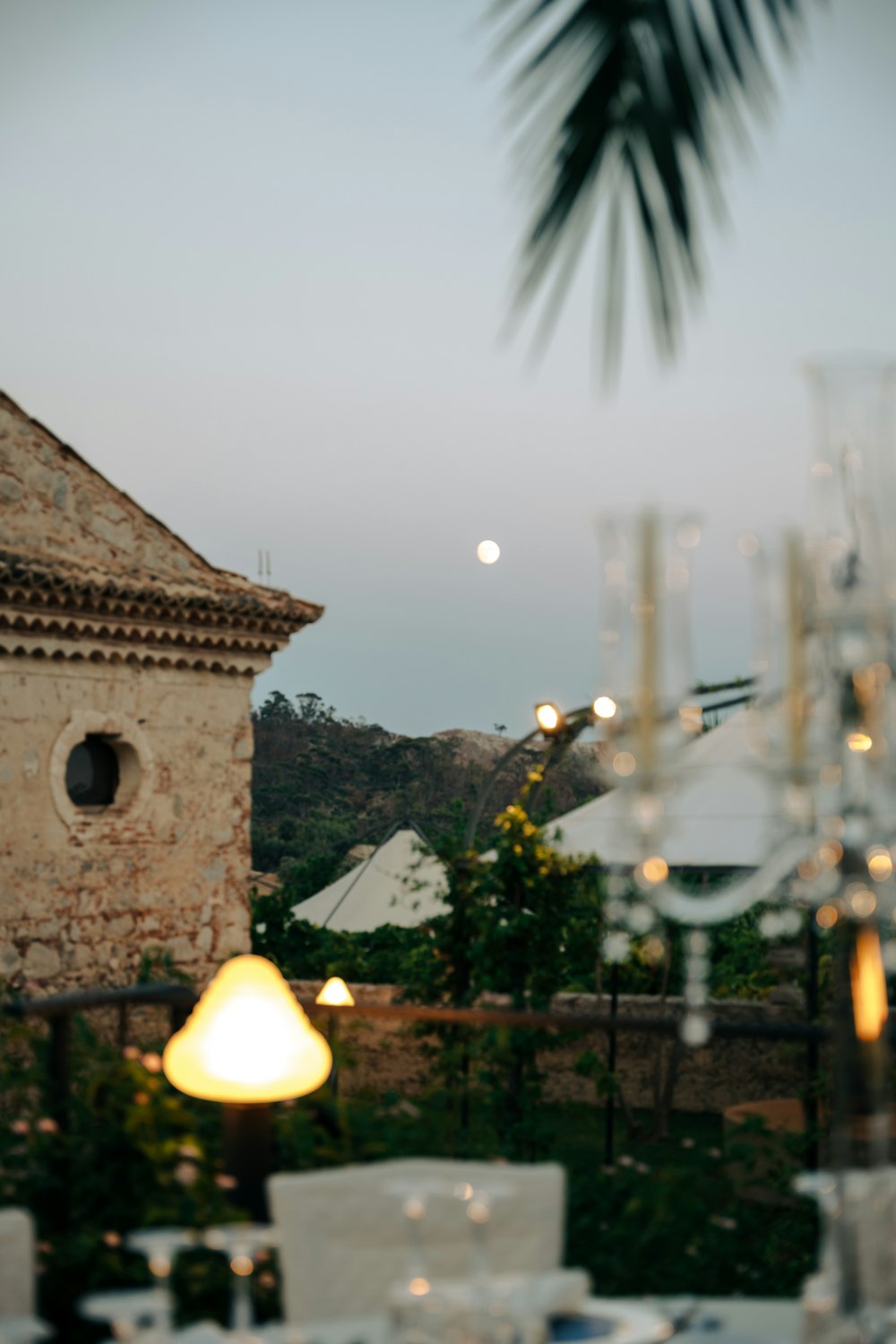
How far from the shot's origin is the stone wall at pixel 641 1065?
37.3 ft

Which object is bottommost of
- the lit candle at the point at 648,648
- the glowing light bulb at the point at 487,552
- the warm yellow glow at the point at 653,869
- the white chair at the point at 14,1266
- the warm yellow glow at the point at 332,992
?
the white chair at the point at 14,1266

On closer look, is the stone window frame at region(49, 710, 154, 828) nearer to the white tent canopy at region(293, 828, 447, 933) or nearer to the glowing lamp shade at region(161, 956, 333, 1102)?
the white tent canopy at region(293, 828, 447, 933)

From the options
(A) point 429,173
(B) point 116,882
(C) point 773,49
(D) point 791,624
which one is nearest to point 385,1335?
(D) point 791,624

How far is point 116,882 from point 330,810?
24.6 m

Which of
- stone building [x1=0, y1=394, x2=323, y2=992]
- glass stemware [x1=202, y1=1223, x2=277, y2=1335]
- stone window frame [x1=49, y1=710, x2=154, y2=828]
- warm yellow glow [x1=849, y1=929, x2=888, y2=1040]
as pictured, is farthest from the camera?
stone window frame [x1=49, y1=710, x2=154, y2=828]

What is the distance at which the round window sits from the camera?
415 inches

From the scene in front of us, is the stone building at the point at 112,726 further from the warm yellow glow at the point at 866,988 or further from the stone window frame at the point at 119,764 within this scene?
the warm yellow glow at the point at 866,988

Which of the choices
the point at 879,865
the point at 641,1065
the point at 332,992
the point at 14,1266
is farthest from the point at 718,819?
the point at 641,1065

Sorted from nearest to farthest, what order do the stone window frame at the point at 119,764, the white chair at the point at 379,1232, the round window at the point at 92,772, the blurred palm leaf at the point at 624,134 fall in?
the blurred palm leaf at the point at 624,134 → the white chair at the point at 379,1232 → the stone window frame at the point at 119,764 → the round window at the point at 92,772

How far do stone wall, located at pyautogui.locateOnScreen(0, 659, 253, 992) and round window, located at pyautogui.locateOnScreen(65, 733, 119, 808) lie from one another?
0.34 feet

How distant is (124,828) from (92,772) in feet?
1.50

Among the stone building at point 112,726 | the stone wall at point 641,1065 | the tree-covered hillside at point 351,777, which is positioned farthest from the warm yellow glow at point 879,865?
the tree-covered hillside at point 351,777

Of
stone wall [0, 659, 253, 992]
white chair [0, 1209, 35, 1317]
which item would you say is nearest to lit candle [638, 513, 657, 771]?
white chair [0, 1209, 35, 1317]

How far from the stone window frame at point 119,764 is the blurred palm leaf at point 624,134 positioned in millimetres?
8551
